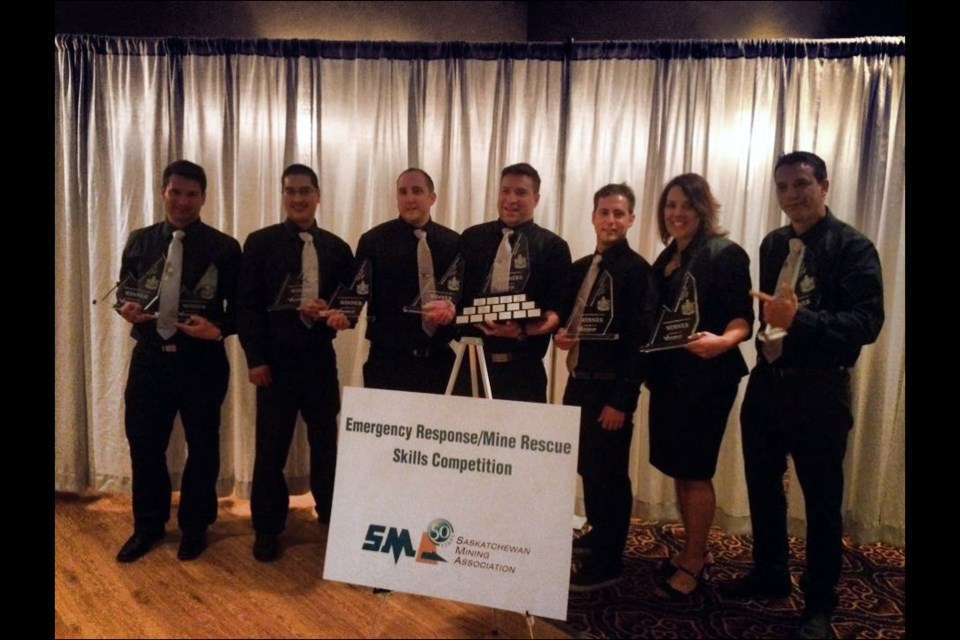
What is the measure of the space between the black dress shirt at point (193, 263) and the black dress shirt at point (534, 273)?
1.09 metres

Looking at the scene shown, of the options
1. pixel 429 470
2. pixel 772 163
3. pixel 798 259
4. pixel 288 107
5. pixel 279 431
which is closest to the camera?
pixel 429 470

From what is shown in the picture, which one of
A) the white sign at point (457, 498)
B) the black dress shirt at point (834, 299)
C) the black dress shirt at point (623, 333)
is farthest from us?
the black dress shirt at point (623, 333)

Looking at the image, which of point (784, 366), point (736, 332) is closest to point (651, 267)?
point (736, 332)

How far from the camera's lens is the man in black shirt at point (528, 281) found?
97.0 inches

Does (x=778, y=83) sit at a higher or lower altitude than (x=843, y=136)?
higher

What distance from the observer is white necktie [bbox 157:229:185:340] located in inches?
102

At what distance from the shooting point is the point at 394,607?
91.7 inches

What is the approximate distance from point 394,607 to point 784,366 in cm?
172

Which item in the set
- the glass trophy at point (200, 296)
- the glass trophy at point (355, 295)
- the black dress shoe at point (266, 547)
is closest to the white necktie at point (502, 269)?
the glass trophy at point (355, 295)

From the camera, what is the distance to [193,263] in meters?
2.67

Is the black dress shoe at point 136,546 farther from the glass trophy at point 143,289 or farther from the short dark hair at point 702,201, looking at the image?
the short dark hair at point 702,201

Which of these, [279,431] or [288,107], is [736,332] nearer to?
[279,431]

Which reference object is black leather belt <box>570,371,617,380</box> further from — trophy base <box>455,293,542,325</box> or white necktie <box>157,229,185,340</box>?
white necktie <box>157,229,185,340</box>

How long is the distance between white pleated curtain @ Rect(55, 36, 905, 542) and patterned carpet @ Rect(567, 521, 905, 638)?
1.07ft
